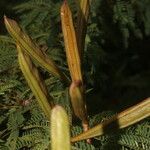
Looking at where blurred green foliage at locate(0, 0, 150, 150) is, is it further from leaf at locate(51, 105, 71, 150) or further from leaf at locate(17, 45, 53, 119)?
leaf at locate(51, 105, 71, 150)

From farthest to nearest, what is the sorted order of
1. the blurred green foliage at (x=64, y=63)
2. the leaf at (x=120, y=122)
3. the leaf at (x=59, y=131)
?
the blurred green foliage at (x=64, y=63) → the leaf at (x=120, y=122) → the leaf at (x=59, y=131)

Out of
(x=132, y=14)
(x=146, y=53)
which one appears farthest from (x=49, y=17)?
(x=146, y=53)

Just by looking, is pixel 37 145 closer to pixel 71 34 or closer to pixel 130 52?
pixel 71 34

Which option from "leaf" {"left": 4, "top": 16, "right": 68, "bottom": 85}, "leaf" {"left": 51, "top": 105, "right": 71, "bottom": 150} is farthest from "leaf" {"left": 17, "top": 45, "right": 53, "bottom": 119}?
"leaf" {"left": 51, "top": 105, "right": 71, "bottom": 150}

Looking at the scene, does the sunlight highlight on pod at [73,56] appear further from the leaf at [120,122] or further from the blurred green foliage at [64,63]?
the blurred green foliage at [64,63]

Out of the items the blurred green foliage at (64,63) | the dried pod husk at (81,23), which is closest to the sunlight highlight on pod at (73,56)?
the dried pod husk at (81,23)

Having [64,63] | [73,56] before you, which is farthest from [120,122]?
[64,63]
